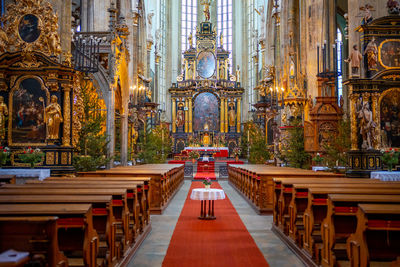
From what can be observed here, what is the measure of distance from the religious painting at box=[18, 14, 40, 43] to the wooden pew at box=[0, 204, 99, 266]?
8135 mm

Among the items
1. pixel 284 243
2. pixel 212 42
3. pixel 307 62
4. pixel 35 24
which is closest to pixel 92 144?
pixel 35 24

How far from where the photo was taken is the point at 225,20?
146 feet

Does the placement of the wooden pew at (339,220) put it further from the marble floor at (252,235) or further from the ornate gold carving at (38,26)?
the ornate gold carving at (38,26)

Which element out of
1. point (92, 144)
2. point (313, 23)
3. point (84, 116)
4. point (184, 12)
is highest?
point (184, 12)

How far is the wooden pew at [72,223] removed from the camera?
3.51 metres

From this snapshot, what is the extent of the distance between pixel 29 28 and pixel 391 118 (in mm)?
10797

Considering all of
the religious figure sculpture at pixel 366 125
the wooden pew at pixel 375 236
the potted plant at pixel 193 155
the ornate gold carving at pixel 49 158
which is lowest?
the wooden pew at pixel 375 236

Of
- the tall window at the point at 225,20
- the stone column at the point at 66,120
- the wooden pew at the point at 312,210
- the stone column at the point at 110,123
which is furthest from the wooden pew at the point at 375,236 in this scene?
the tall window at the point at 225,20

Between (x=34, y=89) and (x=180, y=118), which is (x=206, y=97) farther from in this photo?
(x=34, y=89)

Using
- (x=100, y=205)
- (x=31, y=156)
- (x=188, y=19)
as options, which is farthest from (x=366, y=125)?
(x=188, y=19)

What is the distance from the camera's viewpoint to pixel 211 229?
753 centimetres

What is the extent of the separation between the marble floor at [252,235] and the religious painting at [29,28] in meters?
5.97

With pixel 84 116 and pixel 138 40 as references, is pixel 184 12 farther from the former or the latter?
pixel 84 116

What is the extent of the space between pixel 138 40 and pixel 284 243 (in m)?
24.8
